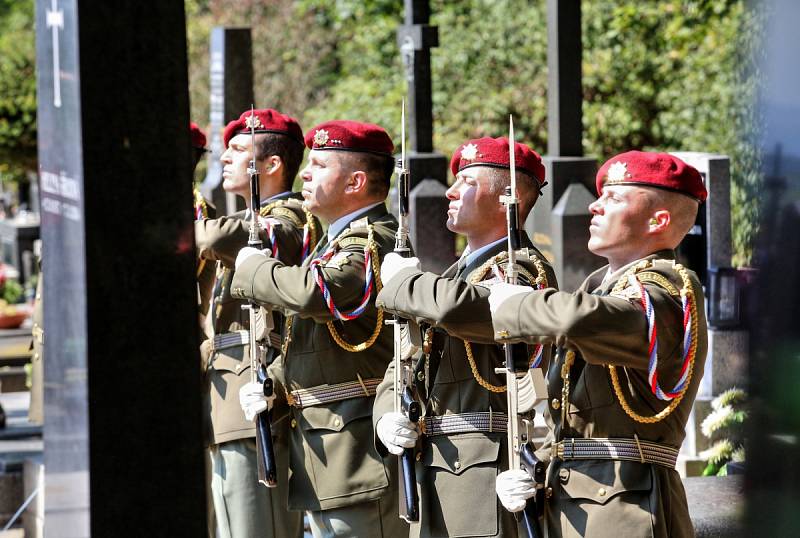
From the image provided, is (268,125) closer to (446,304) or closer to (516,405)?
(446,304)

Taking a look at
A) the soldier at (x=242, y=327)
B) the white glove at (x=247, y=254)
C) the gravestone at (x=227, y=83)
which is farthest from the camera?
the gravestone at (x=227, y=83)

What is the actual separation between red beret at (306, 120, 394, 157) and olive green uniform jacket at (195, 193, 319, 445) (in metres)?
0.50

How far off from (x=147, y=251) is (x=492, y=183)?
159cm

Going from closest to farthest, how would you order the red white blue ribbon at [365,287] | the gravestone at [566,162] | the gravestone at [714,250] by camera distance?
the red white blue ribbon at [365,287], the gravestone at [714,250], the gravestone at [566,162]

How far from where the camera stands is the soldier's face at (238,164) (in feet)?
17.1

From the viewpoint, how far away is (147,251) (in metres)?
2.59

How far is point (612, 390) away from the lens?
131 inches

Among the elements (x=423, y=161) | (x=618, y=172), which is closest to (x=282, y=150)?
(x=618, y=172)

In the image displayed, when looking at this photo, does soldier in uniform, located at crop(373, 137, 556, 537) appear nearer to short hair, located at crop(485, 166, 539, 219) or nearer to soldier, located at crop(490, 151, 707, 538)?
short hair, located at crop(485, 166, 539, 219)

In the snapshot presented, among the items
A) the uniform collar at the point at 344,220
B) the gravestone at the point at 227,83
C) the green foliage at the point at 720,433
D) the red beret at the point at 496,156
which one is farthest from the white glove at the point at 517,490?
the gravestone at the point at 227,83

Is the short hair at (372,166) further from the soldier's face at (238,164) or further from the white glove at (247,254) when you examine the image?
the soldier's face at (238,164)

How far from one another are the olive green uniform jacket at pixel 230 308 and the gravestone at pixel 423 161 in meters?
3.41

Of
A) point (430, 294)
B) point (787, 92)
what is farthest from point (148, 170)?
point (787, 92)

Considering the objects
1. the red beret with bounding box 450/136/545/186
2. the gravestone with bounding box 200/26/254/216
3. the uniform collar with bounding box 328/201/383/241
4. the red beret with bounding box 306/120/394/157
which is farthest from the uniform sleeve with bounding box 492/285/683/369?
the gravestone with bounding box 200/26/254/216
